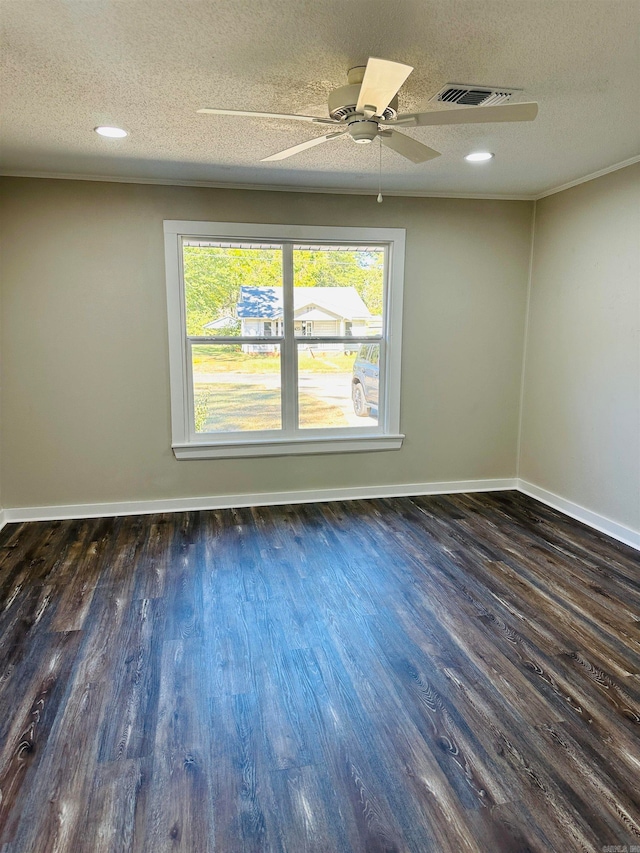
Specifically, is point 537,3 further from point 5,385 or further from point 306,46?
point 5,385

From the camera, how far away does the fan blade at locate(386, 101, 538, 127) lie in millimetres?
1912

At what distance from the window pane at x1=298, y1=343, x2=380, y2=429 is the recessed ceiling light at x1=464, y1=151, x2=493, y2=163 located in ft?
5.32

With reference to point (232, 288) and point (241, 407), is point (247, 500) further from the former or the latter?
point (232, 288)

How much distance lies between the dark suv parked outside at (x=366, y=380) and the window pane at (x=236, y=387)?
698 mm

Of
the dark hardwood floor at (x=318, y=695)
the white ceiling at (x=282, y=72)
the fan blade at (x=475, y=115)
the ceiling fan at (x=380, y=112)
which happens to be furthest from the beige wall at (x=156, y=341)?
the fan blade at (x=475, y=115)

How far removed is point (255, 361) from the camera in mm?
4320

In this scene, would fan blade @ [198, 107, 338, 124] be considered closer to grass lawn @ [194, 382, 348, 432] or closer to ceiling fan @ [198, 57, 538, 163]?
ceiling fan @ [198, 57, 538, 163]

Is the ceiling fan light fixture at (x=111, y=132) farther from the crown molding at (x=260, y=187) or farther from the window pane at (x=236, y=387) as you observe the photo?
the window pane at (x=236, y=387)

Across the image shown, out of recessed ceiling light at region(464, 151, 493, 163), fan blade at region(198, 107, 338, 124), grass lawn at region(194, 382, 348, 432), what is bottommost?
grass lawn at region(194, 382, 348, 432)

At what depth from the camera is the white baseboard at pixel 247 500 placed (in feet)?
13.3

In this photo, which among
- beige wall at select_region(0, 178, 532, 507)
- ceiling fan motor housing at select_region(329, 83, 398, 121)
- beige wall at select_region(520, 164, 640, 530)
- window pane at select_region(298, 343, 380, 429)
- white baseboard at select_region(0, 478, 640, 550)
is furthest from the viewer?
window pane at select_region(298, 343, 380, 429)

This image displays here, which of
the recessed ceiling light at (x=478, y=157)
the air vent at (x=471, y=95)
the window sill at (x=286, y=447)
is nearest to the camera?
the air vent at (x=471, y=95)

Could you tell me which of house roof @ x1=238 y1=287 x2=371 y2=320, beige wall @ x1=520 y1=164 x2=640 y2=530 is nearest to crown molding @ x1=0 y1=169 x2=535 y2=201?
beige wall @ x1=520 y1=164 x2=640 y2=530

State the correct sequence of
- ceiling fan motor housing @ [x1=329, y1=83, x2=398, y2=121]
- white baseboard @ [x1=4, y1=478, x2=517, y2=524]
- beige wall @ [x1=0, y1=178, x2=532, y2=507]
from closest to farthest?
1. ceiling fan motor housing @ [x1=329, y1=83, x2=398, y2=121]
2. beige wall @ [x1=0, y1=178, x2=532, y2=507]
3. white baseboard @ [x1=4, y1=478, x2=517, y2=524]
